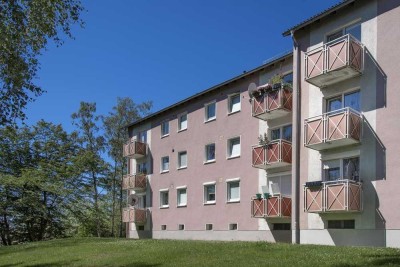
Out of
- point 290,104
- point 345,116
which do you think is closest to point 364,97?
point 345,116

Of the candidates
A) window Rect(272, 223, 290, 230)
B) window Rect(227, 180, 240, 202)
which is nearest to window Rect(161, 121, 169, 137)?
window Rect(227, 180, 240, 202)

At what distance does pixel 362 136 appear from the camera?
18.8 metres

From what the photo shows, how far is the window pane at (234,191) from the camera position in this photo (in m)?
26.9

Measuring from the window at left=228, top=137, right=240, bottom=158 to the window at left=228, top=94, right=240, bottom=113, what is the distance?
5.54 feet

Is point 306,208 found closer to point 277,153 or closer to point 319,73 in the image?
point 277,153

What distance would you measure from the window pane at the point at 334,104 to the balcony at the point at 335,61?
2.49 feet

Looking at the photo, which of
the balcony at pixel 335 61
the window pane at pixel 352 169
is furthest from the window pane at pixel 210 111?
the window pane at pixel 352 169

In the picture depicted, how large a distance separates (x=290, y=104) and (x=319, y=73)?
3719mm

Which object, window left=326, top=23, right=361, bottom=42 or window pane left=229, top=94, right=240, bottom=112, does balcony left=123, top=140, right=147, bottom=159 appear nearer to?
window pane left=229, top=94, right=240, bottom=112

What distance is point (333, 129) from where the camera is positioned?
1891 centimetres

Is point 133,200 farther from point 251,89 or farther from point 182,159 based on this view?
point 251,89

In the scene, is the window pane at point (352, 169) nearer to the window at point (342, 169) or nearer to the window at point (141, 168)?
the window at point (342, 169)

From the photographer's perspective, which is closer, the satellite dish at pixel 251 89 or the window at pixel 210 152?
the satellite dish at pixel 251 89

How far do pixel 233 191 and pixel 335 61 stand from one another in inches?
427
